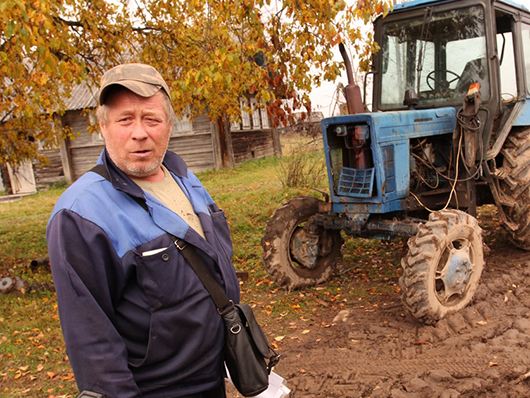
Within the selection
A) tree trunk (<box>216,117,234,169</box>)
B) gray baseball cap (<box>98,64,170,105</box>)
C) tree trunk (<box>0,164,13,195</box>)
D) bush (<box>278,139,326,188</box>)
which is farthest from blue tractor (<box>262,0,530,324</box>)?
tree trunk (<box>0,164,13,195</box>)

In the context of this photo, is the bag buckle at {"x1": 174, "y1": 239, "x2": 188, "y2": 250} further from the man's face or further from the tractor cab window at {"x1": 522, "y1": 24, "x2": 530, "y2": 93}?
the tractor cab window at {"x1": 522, "y1": 24, "x2": 530, "y2": 93}

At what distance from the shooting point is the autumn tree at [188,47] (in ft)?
15.1

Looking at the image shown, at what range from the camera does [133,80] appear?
1659mm

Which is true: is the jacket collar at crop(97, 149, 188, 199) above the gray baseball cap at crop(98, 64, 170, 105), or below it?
below

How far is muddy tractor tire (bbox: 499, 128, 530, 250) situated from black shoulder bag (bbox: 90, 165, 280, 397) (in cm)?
414

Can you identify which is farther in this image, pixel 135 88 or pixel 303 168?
pixel 303 168

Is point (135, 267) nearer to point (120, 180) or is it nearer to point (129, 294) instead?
point (129, 294)

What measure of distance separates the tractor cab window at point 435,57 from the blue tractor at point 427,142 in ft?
0.03

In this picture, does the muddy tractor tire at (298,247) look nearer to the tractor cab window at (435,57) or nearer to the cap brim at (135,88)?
the tractor cab window at (435,57)

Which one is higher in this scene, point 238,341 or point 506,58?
point 506,58

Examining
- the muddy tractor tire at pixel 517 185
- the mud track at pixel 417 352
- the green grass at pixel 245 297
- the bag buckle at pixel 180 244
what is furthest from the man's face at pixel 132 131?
the muddy tractor tire at pixel 517 185

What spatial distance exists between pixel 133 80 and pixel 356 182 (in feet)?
10.8

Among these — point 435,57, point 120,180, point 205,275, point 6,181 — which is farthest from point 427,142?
point 6,181

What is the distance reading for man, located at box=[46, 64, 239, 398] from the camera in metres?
1.45
